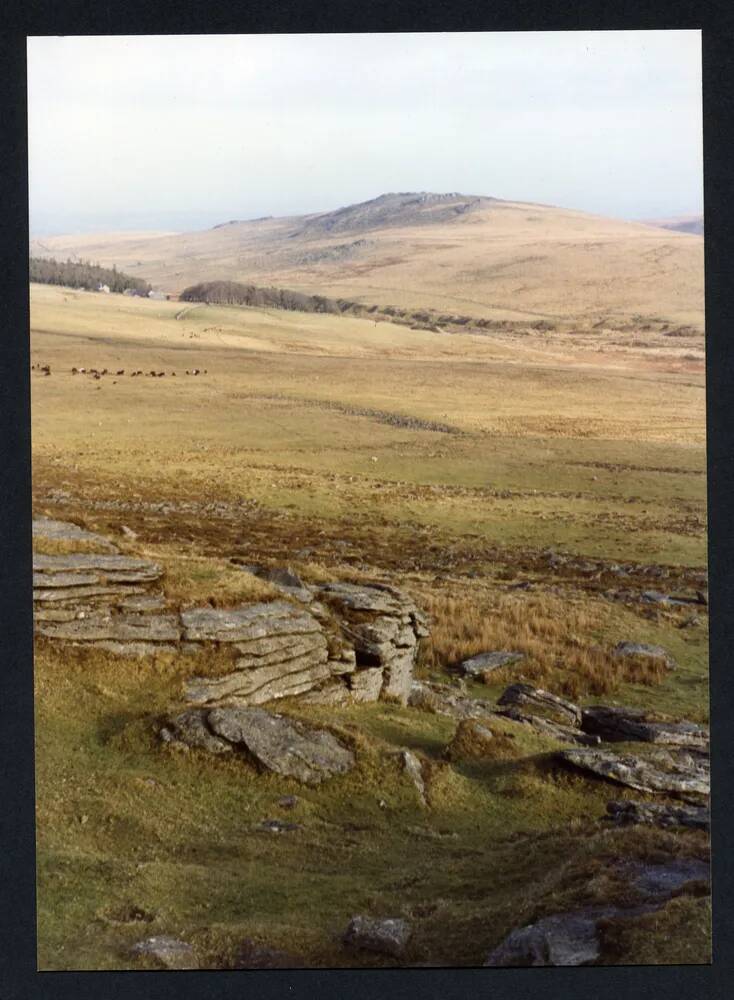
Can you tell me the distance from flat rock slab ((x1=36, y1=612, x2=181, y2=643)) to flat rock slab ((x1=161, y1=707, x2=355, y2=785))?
2.98ft

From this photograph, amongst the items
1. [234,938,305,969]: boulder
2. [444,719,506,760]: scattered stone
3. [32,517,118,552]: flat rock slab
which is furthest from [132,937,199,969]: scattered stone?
[32,517,118,552]: flat rock slab

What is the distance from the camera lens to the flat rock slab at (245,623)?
378 inches

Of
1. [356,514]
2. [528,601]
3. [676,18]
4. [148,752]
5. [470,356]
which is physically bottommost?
[148,752]

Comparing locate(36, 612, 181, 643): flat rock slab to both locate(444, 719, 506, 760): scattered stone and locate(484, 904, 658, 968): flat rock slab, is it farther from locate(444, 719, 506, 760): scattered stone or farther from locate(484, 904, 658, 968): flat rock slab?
locate(484, 904, 658, 968): flat rock slab

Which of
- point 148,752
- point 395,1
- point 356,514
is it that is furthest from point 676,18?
point 148,752

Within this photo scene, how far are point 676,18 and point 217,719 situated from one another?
5750 millimetres

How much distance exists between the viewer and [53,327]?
10430 millimetres

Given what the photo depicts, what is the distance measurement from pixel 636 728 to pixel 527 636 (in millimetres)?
1588

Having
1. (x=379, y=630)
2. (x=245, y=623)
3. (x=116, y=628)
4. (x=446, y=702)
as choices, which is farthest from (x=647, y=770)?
(x=116, y=628)

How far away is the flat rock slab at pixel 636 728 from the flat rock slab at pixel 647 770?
465mm

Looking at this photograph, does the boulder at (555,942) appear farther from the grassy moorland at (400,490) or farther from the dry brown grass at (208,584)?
the dry brown grass at (208,584)

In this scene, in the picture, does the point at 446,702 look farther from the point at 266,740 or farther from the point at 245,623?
the point at 266,740

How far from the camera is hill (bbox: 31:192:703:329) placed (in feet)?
32.7

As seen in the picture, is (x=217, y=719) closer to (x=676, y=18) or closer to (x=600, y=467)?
(x=600, y=467)
